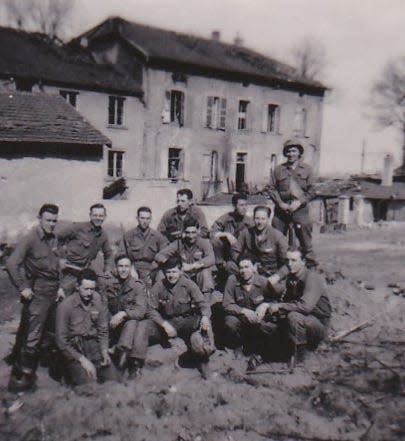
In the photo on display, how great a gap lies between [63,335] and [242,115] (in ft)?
84.5

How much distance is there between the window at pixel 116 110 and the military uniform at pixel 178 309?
1992cm

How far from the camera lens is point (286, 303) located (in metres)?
6.82

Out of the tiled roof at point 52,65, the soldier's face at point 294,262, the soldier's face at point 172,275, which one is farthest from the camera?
the tiled roof at point 52,65

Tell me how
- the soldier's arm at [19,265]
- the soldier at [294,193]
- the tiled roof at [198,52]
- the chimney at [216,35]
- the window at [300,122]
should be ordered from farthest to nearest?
the chimney at [216,35] < the window at [300,122] < the tiled roof at [198,52] < the soldier at [294,193] < the soldier's arm at [19,265]

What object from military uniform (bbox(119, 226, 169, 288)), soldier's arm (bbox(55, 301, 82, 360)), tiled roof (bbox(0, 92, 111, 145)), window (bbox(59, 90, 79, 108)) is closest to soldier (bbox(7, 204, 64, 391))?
soldier's arm (bbox(55, 301, 82, 360))

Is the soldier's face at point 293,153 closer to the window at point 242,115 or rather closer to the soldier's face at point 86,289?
the soldier's face at point 86,289

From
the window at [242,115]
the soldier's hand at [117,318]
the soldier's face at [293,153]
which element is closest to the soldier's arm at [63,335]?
the soldier's hand at [117,318]

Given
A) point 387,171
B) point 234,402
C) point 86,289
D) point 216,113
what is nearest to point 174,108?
point 216,113

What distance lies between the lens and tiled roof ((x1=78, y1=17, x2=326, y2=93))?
2717 cm

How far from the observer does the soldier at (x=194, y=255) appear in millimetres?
7891

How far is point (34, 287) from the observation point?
21.5 ft

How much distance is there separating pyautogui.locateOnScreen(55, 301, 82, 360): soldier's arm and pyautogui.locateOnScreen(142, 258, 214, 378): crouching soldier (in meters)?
1.04

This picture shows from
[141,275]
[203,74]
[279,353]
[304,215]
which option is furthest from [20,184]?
[203,74]

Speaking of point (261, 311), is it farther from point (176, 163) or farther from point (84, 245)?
point (176, 163)
